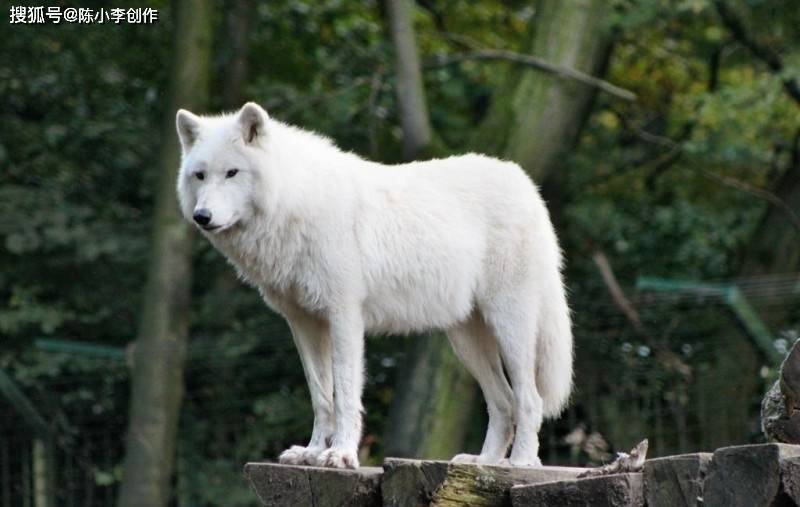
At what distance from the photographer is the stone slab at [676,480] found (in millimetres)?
2811

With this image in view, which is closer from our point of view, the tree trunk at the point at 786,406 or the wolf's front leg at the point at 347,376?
the tree trunk at the point at 786,406

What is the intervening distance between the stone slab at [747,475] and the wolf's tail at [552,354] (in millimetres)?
2175

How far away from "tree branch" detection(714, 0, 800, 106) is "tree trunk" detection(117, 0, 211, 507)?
4.00 meters

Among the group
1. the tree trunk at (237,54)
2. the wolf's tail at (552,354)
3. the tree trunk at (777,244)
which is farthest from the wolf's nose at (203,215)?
the tree trunk at (777,244)

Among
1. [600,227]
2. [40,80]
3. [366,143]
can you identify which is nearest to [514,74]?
[366,143]

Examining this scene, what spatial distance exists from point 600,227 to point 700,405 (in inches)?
107

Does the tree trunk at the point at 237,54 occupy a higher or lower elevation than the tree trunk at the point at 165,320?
higher

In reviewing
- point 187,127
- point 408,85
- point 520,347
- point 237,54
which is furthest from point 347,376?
point 237,54

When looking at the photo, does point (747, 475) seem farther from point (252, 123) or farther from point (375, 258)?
point (252, 123)

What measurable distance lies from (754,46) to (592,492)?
7489 millimetres

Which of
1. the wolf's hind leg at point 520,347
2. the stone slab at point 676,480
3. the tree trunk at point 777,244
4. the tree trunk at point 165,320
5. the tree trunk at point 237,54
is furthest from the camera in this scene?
the tree trunk at point 777,244

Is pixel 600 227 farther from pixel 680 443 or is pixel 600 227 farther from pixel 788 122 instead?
pixel 680 443

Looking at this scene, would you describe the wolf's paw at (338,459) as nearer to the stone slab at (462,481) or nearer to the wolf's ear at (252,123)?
the stone slab at (462,481)

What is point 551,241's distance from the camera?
496cm
